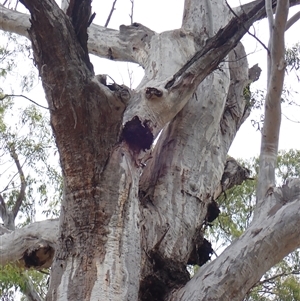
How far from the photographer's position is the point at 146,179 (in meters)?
3.07

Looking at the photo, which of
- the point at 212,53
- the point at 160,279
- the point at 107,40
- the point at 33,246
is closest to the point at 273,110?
the point at 212,53

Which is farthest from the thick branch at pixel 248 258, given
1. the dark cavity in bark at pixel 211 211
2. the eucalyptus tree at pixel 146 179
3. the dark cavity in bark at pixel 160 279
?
the dark cavity in bark at pixel 211 211

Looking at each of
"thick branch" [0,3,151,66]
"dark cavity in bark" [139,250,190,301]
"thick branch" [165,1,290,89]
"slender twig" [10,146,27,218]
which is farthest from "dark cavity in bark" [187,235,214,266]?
"slender twig" [10,146,27,218]

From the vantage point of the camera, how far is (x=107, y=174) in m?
2.30

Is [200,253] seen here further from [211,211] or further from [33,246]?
[33,246]

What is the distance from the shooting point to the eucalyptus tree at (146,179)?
2.18m

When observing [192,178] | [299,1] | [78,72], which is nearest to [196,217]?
[192,178]

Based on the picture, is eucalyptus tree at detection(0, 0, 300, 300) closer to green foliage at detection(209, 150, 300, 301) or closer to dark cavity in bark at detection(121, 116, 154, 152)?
dark cavity in bark at detection(121, 116, 154, 152)

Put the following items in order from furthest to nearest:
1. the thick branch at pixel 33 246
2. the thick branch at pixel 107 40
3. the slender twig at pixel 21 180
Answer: the slender twig at pixel 21 180 → the thick branch at pixel 107 40 → the thick branch at pixel 33 246

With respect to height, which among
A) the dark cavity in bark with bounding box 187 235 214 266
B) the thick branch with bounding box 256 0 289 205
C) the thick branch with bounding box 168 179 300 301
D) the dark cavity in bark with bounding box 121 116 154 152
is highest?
the thick branch with bounding box 256 0 289 205

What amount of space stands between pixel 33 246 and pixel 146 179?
68 centimetres

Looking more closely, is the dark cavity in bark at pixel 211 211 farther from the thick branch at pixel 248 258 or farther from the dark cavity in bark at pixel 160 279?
the thick branch at pixel 248 258

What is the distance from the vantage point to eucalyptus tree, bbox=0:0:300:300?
7.14 ft

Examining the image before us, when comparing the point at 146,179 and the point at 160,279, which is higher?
the point at 146,179
